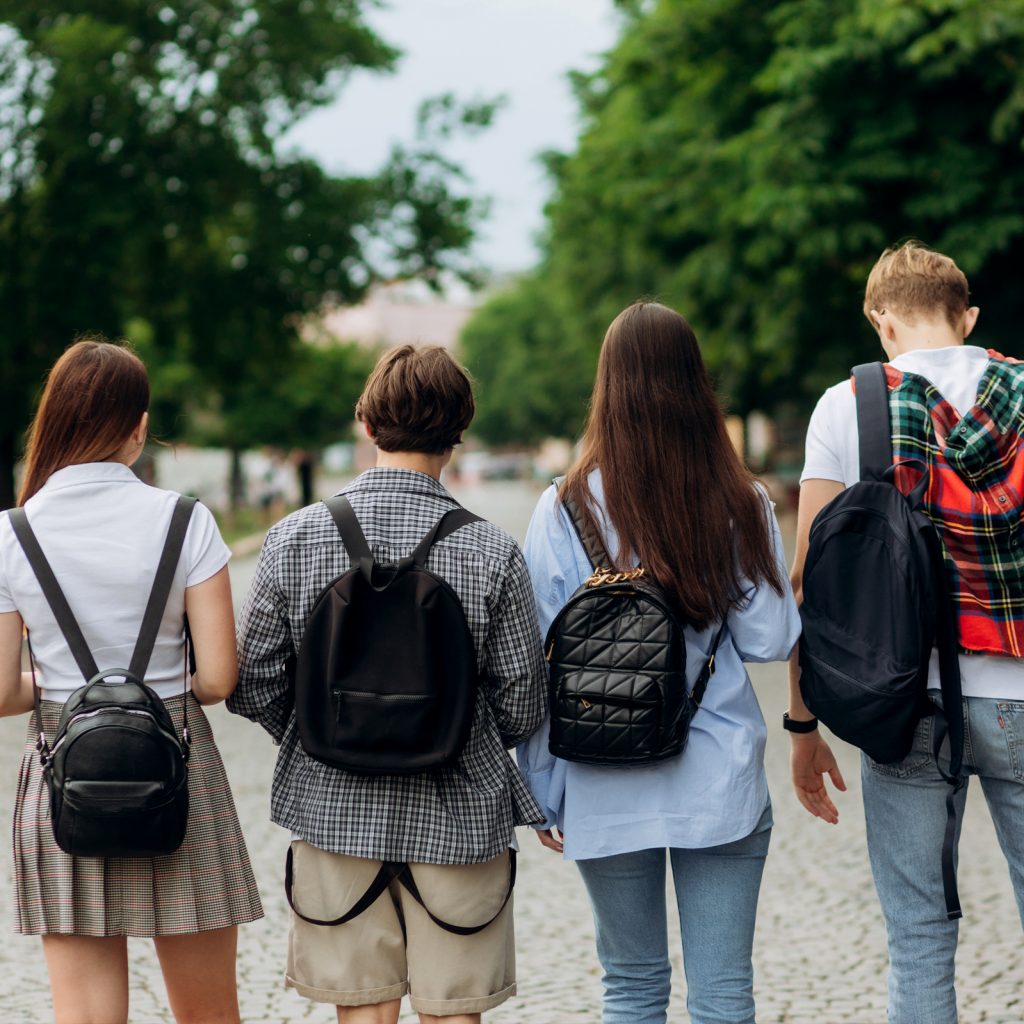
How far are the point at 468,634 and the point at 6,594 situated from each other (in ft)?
2.92

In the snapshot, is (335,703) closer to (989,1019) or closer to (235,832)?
(235,832)

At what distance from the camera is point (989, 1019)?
401 cm

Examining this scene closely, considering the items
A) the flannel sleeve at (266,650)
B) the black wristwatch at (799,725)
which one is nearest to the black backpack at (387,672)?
the flannel sleeve at (266,650)

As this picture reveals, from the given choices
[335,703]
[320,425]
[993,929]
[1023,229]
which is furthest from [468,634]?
[320,425]

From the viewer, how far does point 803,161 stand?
41.5 feet

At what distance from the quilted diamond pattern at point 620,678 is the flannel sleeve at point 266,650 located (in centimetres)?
55

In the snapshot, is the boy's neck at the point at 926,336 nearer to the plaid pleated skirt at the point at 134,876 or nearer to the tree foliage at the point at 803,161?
the plaid pleated skirt at the point at 134,876

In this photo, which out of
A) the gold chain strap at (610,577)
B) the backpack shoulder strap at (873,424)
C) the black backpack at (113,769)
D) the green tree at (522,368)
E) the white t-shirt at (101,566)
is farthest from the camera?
the green tree at (522,368)

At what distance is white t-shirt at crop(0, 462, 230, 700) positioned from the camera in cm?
274

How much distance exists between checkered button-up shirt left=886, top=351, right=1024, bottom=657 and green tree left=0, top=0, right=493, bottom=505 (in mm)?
15709

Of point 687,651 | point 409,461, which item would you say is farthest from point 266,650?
point 687,651

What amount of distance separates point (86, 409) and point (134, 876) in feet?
3.00

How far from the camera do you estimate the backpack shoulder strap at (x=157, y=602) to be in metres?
2.75

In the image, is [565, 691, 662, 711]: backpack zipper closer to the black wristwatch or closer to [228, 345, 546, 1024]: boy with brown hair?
[228, 345, 546, 1024]: boy with brown hair
